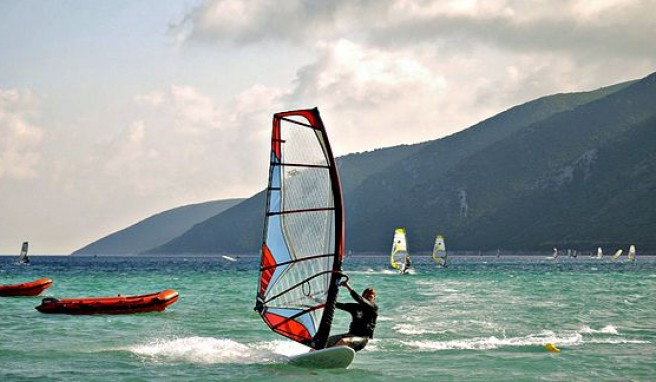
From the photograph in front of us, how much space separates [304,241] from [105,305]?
18706 millimetres

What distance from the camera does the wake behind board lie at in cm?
2081

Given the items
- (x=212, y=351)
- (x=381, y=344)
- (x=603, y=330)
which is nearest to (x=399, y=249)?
(x=603, y=330)

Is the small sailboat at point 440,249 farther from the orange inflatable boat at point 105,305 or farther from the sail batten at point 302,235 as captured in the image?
the sail batten at point 302,235

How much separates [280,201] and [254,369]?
3930 mm

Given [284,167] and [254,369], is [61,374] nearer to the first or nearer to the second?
[254,369]

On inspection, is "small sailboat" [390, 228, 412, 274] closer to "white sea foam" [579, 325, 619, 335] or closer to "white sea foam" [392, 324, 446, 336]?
"white sea foam" [392, 324, 446, 336]

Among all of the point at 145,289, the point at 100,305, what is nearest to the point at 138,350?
the point at 100,305

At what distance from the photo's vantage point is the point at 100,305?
123ft

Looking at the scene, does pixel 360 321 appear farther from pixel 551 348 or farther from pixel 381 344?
pixel 551 348

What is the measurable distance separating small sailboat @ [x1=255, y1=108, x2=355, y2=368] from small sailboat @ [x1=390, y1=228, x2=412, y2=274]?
67309 mm

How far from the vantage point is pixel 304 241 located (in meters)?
21.0

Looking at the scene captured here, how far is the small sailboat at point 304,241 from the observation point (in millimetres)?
20609

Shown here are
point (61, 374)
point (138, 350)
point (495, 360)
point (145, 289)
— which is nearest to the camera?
point (61, 374)

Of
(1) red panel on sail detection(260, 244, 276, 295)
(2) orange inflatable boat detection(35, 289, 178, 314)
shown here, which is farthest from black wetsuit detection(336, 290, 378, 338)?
(2) orange inflatable boat detection(35, 289, 178, 314)
